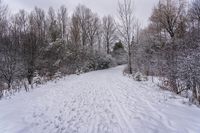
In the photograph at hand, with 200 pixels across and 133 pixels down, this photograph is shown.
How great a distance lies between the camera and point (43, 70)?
14.4 metres

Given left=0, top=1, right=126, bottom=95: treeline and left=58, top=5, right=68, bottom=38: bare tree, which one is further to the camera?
left=58, top=5, right=68, bottom=38: bare tree

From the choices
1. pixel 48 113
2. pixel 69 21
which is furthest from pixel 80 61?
pixel 48 113

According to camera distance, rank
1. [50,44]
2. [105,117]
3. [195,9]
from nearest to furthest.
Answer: [105,117] → [50,44] → [195,9]

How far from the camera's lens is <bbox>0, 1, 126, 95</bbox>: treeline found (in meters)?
11.3

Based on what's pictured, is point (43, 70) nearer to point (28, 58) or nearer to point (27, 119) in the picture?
point (28, 58)

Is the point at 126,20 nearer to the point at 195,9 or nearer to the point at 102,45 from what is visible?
the point at 195,9

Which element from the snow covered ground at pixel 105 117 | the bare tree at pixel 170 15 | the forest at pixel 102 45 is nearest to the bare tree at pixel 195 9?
the forest at pixel 102 45

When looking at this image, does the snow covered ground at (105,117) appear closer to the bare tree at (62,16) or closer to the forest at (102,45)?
the forest at (102,45)

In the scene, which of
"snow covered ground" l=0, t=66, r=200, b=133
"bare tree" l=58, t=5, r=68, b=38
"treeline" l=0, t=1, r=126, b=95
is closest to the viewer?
"snow covered ground" l=0, t=66, r=200, b=133

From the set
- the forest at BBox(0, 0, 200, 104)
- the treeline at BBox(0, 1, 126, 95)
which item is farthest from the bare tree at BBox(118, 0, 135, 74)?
the treeline at BBox(0, 1, 126, 95)

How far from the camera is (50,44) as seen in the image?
17.5m

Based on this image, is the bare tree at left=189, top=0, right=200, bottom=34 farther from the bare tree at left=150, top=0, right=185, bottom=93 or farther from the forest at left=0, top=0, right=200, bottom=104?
the bare tree at left=150, top=0, right=185, bottom=93

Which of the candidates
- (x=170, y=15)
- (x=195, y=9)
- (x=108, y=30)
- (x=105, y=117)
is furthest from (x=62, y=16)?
(x=105, y=117)

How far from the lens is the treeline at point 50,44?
37.0ft
